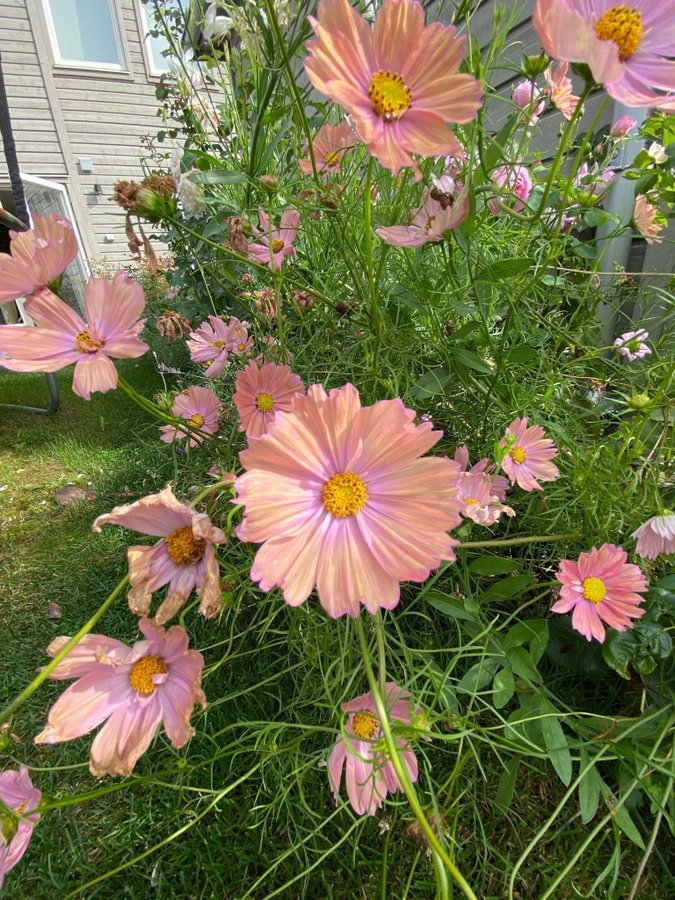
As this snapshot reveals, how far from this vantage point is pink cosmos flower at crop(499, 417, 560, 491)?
1.89 ft

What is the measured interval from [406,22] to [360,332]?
1.22ft

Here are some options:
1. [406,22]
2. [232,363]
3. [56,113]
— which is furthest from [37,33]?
[406,22]

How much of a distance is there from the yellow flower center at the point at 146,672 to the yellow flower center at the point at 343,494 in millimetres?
202

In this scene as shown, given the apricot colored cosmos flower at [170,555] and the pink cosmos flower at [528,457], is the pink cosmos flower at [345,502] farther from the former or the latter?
the pink cosmos flower at [528,457]

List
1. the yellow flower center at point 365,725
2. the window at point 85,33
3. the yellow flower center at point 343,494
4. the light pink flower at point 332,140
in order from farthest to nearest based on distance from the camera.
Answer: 1. the window at point 85,33
2. the light pink flower at point 332,140
3. the yellow flower center at point 365,725
4. the yellow flower center at point 343,494

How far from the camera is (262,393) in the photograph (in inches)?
23.0

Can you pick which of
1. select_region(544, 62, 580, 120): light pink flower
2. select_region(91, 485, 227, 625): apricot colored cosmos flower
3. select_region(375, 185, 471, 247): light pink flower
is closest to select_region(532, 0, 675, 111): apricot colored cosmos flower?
select_region(375, 185, 471, 247): light pink flower

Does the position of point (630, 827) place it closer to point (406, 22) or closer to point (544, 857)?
point (544, 857)

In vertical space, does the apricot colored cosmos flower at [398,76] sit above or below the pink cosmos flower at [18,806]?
above

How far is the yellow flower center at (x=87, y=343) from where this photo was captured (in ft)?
1.41

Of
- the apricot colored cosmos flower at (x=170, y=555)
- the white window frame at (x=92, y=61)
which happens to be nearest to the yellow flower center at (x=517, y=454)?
the apricot colored cosmos flower at (x=170, y=555)

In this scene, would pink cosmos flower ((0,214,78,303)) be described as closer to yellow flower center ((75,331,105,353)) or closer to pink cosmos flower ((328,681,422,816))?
yellow flower center ((75,331,105,353))

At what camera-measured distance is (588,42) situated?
29 cm

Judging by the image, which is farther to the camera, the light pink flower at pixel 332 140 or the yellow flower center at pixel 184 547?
the light pink flower at pixel 332 140
